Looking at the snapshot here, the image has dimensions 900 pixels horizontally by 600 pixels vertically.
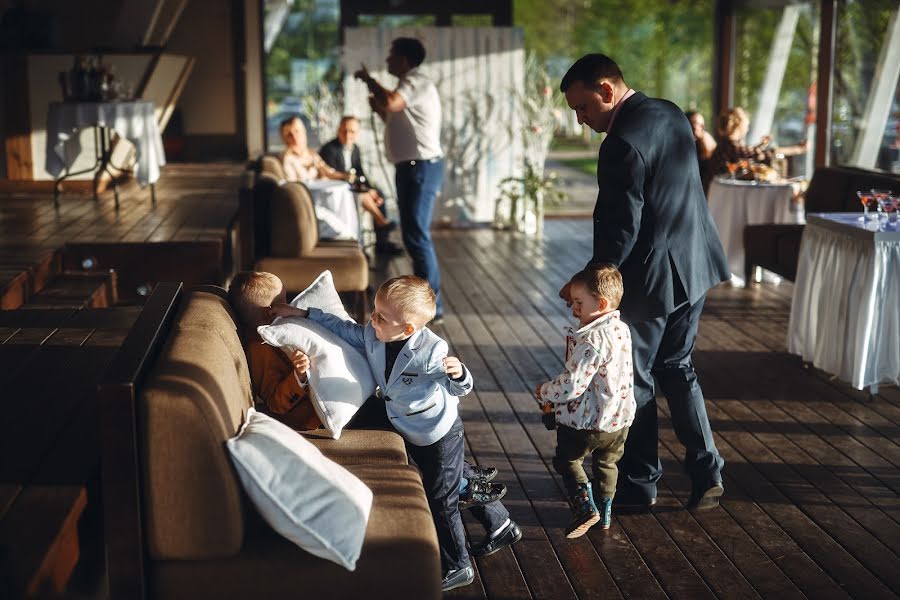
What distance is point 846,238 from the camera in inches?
209

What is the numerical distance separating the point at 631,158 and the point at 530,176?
7449 mm

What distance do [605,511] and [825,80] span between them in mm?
7152

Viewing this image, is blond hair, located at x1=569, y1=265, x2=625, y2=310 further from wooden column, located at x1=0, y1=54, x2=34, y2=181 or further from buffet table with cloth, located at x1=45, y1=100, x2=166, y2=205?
wooden column, located at x1=0, y1=54, x2=34, y2=181

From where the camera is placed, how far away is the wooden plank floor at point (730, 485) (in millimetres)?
3205

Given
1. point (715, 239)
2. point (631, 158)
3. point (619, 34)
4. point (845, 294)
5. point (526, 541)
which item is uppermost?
point (619, 34)

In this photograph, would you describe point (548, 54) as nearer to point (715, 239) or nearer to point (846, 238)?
point (846, 238)

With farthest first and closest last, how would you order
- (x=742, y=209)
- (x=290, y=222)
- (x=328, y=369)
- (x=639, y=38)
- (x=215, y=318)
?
1. (x=639, y=38)
2. (x=742, y=209)
3. (x=290, y=222)
4. (x=328, y=369)
5. (x=215, y=318)

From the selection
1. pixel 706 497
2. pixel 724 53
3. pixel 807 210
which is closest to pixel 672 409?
pixel 706 497

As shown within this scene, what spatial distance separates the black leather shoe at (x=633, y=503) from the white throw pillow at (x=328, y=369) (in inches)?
44.8

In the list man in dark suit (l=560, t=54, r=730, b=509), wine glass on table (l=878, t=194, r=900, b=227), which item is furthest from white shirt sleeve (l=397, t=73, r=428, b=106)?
man in dark suit (l=560, t=54, r=730, b=509)

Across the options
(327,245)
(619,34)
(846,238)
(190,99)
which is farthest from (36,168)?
(846,238)

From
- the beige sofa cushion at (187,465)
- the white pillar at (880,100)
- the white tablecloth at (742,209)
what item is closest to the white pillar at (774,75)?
the white pillar at (880,100)

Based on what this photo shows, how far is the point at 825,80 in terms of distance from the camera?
31.4ft

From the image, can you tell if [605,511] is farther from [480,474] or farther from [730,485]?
[730,485]
